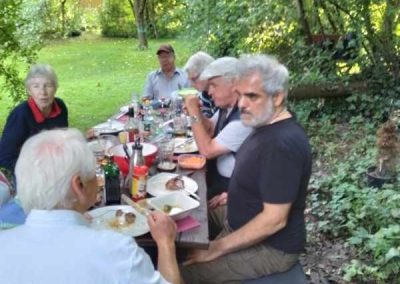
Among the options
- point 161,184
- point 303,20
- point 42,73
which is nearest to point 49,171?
point 161,184

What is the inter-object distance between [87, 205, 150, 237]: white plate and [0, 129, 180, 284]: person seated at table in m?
0.50

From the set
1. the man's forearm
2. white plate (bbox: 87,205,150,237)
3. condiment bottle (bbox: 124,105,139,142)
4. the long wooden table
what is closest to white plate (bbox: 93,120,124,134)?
condiment bottle (bbox: 124,105,139,142)

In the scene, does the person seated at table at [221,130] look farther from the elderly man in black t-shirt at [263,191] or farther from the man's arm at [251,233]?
the man's arm at [251,233]

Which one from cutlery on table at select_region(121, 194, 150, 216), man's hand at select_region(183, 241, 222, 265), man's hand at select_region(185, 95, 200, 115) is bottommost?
man's hand at select_region(183, 241, 222, 265)

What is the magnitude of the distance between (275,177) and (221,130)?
1.00 m

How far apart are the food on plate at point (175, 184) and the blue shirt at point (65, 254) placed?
107 centimetres

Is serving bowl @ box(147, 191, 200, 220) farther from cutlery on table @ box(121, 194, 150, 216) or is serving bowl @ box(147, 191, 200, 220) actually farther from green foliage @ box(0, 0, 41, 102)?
green foliage @ box(0, 0, 41, 102)

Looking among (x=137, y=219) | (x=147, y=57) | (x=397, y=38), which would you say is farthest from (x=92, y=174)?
(x=147, y=57)

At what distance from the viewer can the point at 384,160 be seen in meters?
4.03

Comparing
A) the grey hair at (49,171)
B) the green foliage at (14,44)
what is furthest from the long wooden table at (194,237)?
the green foliage at (14,44)

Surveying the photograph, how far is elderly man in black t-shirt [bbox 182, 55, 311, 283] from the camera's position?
2.07 metres

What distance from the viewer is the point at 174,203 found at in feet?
7.56

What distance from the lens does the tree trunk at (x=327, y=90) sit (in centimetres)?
631

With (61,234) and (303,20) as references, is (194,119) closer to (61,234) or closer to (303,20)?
(61,234)
